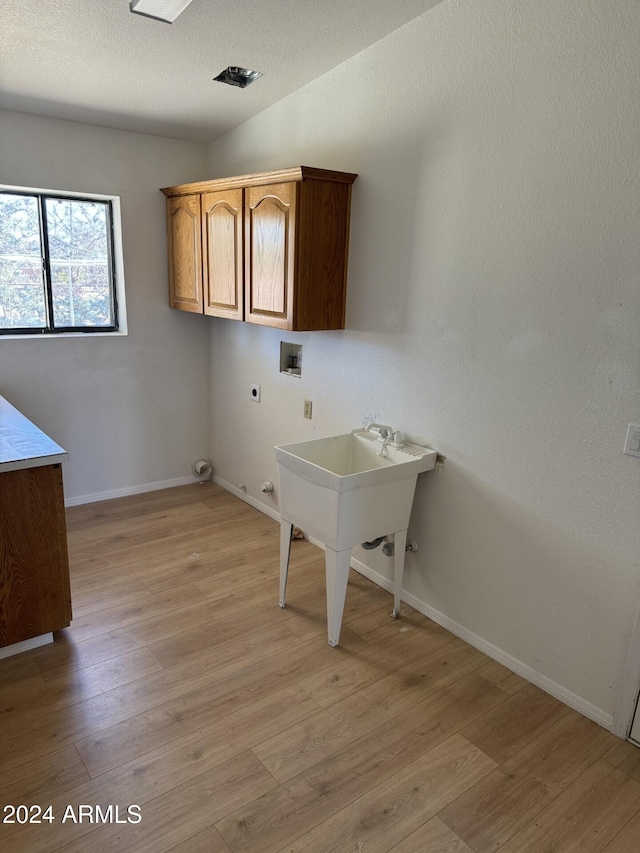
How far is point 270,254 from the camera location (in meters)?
2.86

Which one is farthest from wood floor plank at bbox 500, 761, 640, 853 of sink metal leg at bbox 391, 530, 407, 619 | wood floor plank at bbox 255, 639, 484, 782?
sink metal leg at bbox 391, 530, 407, 619

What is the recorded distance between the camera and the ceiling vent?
270 centimetres

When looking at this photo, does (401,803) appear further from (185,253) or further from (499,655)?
(185,253)

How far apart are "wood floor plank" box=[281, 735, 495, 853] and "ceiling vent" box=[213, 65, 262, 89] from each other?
3.06 meters

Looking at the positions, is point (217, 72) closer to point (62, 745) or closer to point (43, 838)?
point (62, 745)

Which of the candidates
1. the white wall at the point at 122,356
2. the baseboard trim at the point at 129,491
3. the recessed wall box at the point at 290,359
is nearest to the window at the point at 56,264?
the white wall at the point at 122,356

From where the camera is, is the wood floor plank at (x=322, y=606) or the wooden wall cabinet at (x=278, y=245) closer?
the wood floor plank at (x=322, y=606)

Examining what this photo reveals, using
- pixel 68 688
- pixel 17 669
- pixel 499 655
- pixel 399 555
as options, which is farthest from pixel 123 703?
pixel 499 655

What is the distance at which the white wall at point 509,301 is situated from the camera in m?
1.83

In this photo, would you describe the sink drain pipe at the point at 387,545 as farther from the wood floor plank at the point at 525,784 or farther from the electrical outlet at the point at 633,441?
the electrical outlet at the point at 633,441

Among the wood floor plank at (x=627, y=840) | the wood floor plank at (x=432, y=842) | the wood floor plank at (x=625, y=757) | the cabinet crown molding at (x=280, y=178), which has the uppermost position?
the cabinet crown molding at (x=280, y=178)

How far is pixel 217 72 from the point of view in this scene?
2.70 metres

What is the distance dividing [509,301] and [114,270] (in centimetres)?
276

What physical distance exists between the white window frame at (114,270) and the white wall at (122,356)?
3cm
